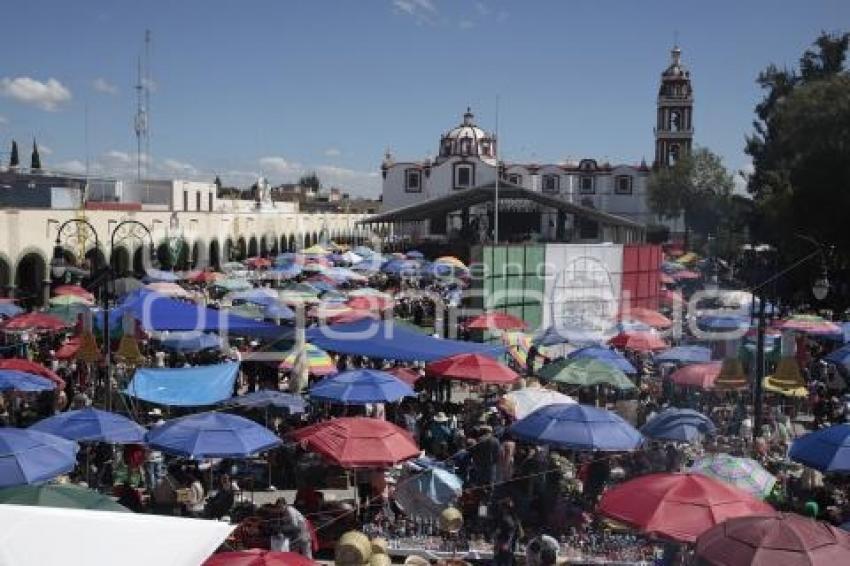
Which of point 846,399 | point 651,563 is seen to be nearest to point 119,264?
point 846,399

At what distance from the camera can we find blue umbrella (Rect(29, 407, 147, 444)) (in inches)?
355

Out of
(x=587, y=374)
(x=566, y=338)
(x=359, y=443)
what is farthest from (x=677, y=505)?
(x=566, y=338)

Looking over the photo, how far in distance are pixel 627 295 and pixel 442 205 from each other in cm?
2112

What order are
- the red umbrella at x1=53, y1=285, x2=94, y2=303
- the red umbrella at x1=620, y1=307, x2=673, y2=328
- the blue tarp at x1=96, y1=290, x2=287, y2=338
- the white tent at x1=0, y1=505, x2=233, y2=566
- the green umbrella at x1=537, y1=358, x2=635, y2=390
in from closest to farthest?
1. the white tent at x1=0, y1=505, x2=233, y2=566
2. the green umbrella at x1=537, y1=358, x2=635, y2=390
3. the blue tarp at x1=96, y1=290, x2=287, y2=338
4. the red umbrella at x1=620, y1=307, x2=673, y2=328
5. the red umbrella at x1=53, y1=285, x2=94, y2=303

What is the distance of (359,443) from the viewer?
868 centimetres

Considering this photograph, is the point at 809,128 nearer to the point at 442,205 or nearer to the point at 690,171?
the point at 442,205

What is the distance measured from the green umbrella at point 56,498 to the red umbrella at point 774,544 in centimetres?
398

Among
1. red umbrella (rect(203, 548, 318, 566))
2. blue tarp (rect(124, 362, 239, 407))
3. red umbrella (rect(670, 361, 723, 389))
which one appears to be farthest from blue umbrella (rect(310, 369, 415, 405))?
red umbrella (rect(203, 548, 318, 566))

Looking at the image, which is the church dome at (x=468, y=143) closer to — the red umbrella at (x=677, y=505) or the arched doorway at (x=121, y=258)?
the arched doorway at (x=121, y=258)

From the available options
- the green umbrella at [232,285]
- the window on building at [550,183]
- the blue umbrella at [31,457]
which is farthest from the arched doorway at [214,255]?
the window on building at [550,183]

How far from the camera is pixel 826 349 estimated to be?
21.1 metres

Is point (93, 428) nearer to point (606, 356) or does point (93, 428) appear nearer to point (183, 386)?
point (183, 386)

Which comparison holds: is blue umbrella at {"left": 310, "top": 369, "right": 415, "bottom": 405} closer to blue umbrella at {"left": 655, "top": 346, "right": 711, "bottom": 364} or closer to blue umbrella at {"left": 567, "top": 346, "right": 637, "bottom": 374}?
blue umbrella at {"left": 567, "top": 346, "right": 637, "bottom": 374}

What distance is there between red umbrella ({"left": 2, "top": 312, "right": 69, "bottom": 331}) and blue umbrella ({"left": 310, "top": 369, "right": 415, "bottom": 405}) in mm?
6755
